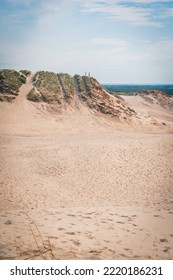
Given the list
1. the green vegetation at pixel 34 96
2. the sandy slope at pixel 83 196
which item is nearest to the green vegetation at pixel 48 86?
the green vegetation at pixel 34 96

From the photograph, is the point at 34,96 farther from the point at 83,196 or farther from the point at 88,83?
the point at 83,196

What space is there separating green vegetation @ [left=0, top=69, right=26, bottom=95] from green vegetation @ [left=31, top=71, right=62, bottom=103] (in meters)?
2.06

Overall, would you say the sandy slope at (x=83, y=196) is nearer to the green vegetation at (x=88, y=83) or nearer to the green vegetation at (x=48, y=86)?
the green vegetation at (x=48, y=86)

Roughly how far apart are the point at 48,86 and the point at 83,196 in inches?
942

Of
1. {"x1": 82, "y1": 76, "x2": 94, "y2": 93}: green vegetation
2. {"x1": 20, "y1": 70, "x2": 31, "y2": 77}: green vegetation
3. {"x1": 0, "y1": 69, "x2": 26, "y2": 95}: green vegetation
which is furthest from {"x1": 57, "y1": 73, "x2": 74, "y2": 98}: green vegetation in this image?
{"x1": 0, "y1": 69, "x2": 26, "y2": 95}: green vegetation

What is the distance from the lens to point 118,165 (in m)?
15.2

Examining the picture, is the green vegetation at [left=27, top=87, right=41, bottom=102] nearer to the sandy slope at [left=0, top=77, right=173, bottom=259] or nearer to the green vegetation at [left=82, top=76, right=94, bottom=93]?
the green vegetation at [left=82, top=76, right=94, bottom=93]

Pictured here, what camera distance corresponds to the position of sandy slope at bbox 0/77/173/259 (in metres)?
6.71

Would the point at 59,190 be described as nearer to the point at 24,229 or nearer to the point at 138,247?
the point at 24,229

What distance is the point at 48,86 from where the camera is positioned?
3312 centimetres

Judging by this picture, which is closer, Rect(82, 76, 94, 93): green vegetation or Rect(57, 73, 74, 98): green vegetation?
Rect(57, 73, 74, 98): green vegetation

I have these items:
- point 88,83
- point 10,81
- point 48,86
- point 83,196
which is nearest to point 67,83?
point 88,83

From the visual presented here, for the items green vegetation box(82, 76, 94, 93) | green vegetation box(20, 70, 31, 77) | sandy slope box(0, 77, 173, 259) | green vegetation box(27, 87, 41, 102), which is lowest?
sandy slope box(0, 77, 173, 259)
